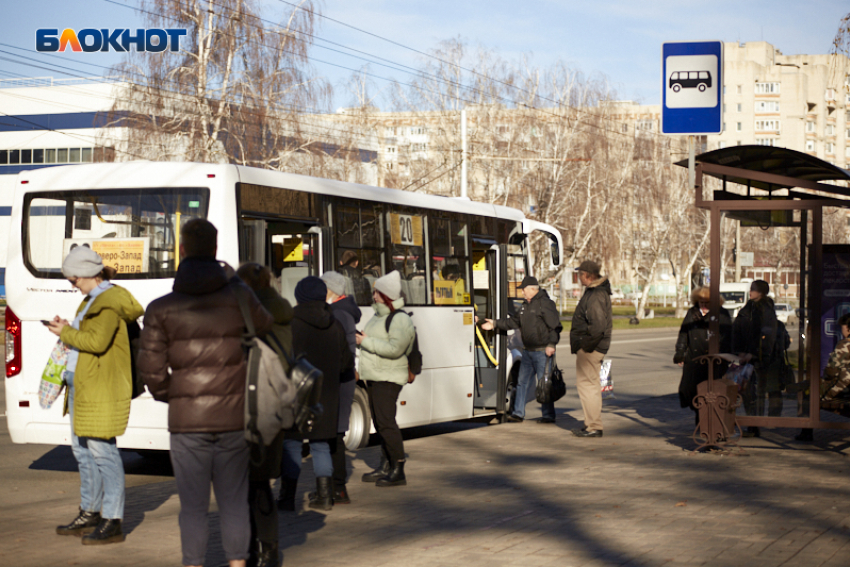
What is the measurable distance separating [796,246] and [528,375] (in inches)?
147

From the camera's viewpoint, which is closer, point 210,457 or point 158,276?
point 210,457

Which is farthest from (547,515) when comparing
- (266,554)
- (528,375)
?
(528,375)

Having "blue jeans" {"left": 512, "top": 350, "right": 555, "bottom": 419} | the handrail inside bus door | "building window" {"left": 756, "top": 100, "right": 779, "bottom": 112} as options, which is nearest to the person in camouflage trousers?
"blue jeans" {"left": 512, "top": 350, "right": 555, "bottom": 419}

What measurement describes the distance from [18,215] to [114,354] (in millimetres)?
4090

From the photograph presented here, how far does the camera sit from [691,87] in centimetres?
1147

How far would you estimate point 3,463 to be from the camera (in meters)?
10.0

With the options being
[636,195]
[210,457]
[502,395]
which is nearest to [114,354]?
[210,457]

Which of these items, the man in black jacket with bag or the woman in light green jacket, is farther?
the man in black jacket with bag

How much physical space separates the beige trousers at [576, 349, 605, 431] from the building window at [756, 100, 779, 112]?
4883 inches

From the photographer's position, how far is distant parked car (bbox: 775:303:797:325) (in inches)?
438

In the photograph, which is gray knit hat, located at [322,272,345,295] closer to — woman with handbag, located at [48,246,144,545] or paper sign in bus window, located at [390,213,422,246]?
woman with handbag, located at [48,246,144,545]

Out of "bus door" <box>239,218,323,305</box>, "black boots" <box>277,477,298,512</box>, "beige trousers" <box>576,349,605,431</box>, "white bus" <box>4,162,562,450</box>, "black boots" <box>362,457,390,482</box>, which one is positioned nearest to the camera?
"black boots" <box>277,477,298,512</box>

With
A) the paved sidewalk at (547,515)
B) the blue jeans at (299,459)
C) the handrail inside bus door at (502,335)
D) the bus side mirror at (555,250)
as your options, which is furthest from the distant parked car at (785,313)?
the blue jeans at (299,459)

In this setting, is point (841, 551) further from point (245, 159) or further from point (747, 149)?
point (245, 159)
